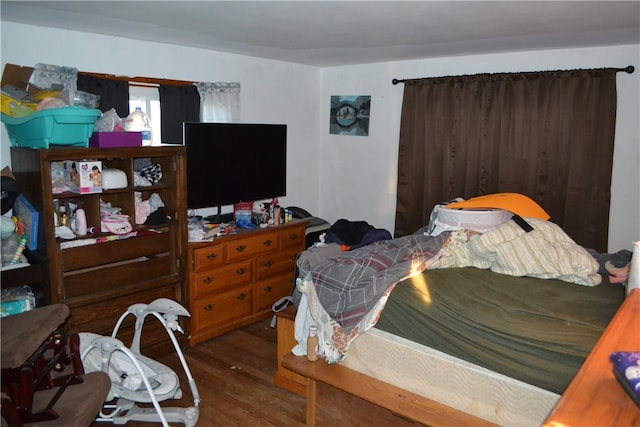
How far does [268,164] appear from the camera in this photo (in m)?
4.20

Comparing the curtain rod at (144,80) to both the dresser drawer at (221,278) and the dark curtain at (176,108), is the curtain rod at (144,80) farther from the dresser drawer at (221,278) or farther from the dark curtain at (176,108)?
the dresser drawer at (221,278)

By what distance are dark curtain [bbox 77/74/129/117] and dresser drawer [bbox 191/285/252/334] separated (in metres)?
1.49

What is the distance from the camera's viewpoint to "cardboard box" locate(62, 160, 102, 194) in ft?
9.45

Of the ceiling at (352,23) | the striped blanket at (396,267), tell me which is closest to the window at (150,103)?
the ceiling at (352,23)

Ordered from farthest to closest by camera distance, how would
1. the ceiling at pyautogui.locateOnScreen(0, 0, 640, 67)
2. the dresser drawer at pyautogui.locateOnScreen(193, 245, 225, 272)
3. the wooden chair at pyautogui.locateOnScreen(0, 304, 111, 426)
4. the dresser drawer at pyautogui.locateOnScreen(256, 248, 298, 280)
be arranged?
the dresser drawer at pyautogui.locateOnScreen(256, 248, 298, 280) < the dresser drawer at pyautogui.locateOnScreen(193, 245, 225, 272) < the ceiling at pyautogui.locateOnScreen(0, 0, 640, 67) < the wooden chair at pyautogui.locateOnScreen(0, 304, 111, 426)

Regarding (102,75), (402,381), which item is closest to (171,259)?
(102,75)

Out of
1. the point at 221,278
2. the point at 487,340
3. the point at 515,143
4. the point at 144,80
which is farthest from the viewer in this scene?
the point at 515,143

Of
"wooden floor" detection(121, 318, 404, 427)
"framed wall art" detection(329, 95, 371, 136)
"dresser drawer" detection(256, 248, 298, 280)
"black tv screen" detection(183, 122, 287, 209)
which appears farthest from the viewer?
"framed wall art" detection(329, 95, 371, 136)

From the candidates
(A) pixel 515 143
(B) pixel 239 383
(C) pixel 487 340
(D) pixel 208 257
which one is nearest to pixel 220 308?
(D) pixel 208 257

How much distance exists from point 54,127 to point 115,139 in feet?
1.26

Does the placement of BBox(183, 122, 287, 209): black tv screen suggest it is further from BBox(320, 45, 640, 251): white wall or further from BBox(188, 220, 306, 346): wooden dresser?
BBox(320, 45, 640, 251): white wall

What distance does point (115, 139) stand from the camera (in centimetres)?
302

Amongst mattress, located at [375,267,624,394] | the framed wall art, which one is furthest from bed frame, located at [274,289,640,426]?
the framed wall art

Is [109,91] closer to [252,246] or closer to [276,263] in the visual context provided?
[252,246]
